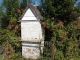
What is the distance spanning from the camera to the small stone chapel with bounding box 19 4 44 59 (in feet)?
30.9

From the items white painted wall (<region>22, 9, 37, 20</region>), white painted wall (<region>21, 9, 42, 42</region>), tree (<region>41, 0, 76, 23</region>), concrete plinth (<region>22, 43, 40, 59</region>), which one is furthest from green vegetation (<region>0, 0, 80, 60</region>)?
white painted wall (<region>22, 9, 37, 20</region>)

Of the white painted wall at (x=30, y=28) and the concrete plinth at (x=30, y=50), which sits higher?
the white painted wall at (x=30, y=28)

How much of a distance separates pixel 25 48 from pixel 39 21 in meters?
1.99

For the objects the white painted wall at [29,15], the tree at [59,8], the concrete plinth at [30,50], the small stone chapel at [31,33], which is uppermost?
the tree at [59,8]

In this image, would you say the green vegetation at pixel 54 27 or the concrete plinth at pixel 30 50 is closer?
the concrete plinth at pixel 30 50

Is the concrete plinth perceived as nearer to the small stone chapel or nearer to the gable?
the small stone chapel

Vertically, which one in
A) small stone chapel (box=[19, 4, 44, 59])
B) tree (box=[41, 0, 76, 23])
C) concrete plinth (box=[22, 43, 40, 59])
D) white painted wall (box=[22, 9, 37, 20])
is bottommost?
concrete plinth (box=[22, 43, 40, 59])

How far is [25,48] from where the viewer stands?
9.77 meters

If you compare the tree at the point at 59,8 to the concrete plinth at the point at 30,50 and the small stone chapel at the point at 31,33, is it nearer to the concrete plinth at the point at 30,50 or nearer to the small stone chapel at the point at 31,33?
the small stone chapel at the point at 31,33

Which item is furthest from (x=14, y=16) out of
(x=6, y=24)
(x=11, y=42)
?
(x=11, y=42)

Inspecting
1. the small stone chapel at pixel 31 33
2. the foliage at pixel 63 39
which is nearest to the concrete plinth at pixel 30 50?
the small stone chapel at pixel 31 33

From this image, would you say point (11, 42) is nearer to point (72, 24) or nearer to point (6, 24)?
point (6, 24)

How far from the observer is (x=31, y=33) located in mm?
9594

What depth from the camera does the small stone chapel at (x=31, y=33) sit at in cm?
943
